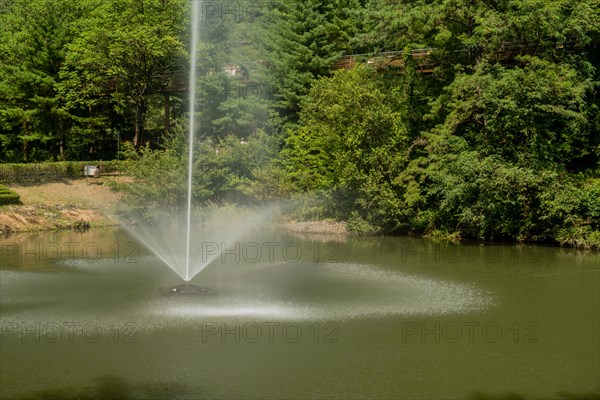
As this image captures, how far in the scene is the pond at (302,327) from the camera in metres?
12.2

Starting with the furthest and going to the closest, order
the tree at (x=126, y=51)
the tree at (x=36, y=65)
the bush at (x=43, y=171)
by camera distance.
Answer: the tree at (x=126, y=51), the tree at (x=36, y=65), the bush at (x=43, y=171)

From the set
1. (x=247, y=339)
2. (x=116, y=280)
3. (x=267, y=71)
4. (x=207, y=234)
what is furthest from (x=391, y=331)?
(x=267, y=71)

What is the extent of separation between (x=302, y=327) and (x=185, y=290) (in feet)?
15.5

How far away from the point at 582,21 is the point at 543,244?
10.4 m

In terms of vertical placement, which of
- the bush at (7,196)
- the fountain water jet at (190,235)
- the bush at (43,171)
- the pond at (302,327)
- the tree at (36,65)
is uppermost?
the tree at (36,65)

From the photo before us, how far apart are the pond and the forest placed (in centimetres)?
543

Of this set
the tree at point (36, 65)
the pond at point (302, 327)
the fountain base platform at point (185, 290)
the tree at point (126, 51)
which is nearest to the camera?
the pond at point (302, 327)

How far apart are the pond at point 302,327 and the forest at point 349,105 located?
5.43 meters

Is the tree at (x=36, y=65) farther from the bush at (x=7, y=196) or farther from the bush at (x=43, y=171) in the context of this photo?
the bush at (x=7, y=196)

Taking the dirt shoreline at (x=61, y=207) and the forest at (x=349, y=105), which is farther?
the dirt shoreline at (x=61, y=207)

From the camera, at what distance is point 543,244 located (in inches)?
1150

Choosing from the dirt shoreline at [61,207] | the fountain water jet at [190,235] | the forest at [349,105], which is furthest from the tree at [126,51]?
the fountain water jet at [190,235]

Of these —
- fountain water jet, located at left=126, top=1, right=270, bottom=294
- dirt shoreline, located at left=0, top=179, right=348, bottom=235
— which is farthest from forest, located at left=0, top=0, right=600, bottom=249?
fountain water jet, located at left=126, top=1, right=270, bottom=294

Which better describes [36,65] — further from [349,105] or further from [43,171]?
Result: [349,105]
